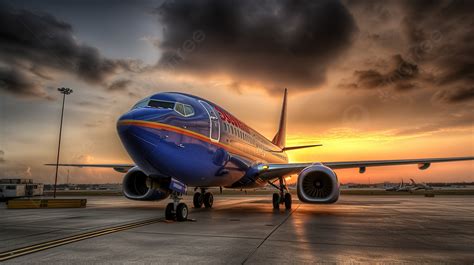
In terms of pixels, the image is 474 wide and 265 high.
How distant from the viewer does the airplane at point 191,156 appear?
8.55 m

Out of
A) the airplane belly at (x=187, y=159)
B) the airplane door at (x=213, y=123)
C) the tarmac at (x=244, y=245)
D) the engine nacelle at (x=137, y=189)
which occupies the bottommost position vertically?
the tarmac at (x=244, y=245)

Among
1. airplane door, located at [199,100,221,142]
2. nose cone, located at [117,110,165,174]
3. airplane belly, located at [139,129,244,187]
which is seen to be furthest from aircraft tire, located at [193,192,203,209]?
nose cone, located at [117,110,165,174]

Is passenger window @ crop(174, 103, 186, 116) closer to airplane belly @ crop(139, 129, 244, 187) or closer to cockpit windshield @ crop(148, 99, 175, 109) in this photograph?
cockpit windshield @ crop(148, 99, 175, 109)

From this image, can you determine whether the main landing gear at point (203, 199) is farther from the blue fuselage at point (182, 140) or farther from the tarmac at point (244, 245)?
the tarmac at point (244, 245)

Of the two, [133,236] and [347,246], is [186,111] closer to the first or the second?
[133,236]

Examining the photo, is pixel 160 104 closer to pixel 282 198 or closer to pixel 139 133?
pixel 139 133

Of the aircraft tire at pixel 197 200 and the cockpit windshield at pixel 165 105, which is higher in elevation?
the cockpit windshield at pixel 165 105

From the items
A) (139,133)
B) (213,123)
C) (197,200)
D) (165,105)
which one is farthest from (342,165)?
(139,133)

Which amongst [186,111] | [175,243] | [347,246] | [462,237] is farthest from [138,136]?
[462,237]

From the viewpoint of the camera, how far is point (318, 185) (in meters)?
14.0

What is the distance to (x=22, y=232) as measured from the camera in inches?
316

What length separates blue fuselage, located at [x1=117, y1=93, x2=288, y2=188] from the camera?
8.43 meters

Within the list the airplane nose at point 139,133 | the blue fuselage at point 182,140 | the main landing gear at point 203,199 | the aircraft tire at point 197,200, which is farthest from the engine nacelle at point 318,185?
the airplane nose at point 139,133

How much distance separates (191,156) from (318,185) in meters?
7.06
